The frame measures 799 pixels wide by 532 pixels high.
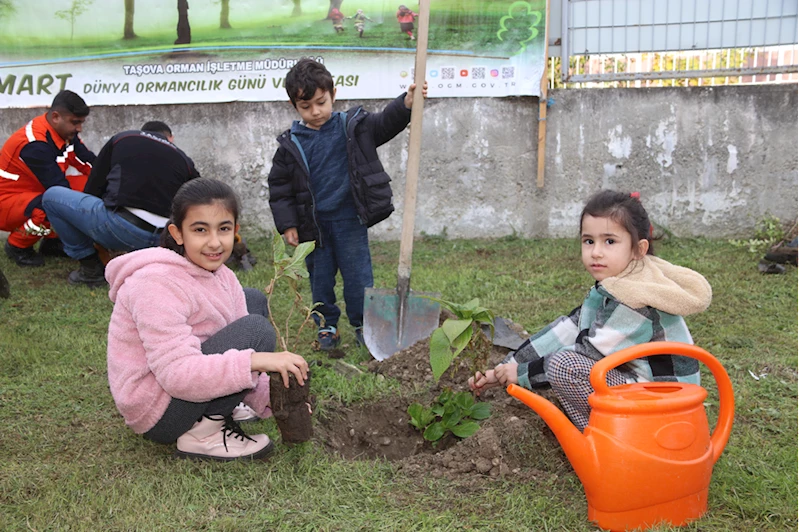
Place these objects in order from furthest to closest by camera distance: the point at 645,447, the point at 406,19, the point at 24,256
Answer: the point at 406,19 → the point at 24,256 → the point at 645,447

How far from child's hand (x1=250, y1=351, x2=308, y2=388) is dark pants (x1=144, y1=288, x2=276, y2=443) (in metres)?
0.20

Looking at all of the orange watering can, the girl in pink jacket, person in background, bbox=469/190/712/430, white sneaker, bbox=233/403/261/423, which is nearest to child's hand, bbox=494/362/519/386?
person in background, bbox=469/190/712/430

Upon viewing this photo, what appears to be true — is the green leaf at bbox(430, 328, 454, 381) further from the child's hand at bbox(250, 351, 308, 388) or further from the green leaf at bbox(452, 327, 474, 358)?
the child's hand at bbox(250, 351, 308, 388)

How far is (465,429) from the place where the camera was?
2.56m

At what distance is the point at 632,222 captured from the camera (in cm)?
221

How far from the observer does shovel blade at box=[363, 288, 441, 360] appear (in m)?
3.56

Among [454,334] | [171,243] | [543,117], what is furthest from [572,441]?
[543,117]

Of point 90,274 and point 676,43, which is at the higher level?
point 676,43

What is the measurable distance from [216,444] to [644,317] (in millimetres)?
1547

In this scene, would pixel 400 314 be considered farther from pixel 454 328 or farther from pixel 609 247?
pixel 609 247

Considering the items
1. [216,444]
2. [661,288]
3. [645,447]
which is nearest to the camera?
[645,447]

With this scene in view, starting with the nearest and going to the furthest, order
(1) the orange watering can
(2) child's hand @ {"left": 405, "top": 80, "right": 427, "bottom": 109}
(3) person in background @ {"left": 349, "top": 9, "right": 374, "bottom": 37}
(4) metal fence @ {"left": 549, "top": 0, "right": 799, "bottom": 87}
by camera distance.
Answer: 1. (1) the orange watering can
2. (2) child's hand @ {"left": 405, "top": 80, "right": 427, "bottom": 109}
3. (4) metal fence @ {"left": 549, "top": 0, "right": 799, "bottom": 87}
4. (3) person in background @ {"left": 349, "top": 9, "right": 374, "bottom": 37}

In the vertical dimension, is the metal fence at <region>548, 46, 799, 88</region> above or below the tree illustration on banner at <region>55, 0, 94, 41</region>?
below

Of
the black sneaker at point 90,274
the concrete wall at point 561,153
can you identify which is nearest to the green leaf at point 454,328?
the black sneaker at point 90,274
